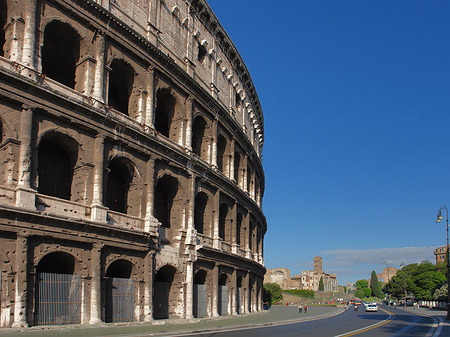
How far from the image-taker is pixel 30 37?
1962cm

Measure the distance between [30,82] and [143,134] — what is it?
263 inches

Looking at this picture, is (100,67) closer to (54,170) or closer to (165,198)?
(54,170)

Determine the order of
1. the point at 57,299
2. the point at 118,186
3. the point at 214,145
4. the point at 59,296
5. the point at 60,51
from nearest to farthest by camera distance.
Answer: the point at 57,299 → the point at 59,296 → the point at 60,51 → the point at 118,186 → the point at 214,145

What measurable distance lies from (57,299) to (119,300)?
3631 millimetres

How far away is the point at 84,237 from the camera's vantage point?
20.4 m

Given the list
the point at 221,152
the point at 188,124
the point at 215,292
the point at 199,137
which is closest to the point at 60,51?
the point at 188,124

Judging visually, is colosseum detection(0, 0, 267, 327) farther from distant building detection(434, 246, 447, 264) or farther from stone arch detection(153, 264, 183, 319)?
distant building detection(434, 246, 447, 264)

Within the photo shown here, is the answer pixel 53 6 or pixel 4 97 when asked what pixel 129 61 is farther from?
pixel 4 97

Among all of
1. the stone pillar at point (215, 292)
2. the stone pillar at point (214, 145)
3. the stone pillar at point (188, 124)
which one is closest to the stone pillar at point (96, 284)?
the stone pillar at point (188, 124)

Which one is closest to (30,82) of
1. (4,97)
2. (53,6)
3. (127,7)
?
(4,97)

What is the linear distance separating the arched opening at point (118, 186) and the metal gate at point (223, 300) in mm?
10548

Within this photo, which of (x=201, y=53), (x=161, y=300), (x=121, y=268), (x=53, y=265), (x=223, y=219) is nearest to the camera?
(x=53, y=265)

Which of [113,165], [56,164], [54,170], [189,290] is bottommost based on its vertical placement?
[189,290]

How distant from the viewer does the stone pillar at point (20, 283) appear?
17.3m
